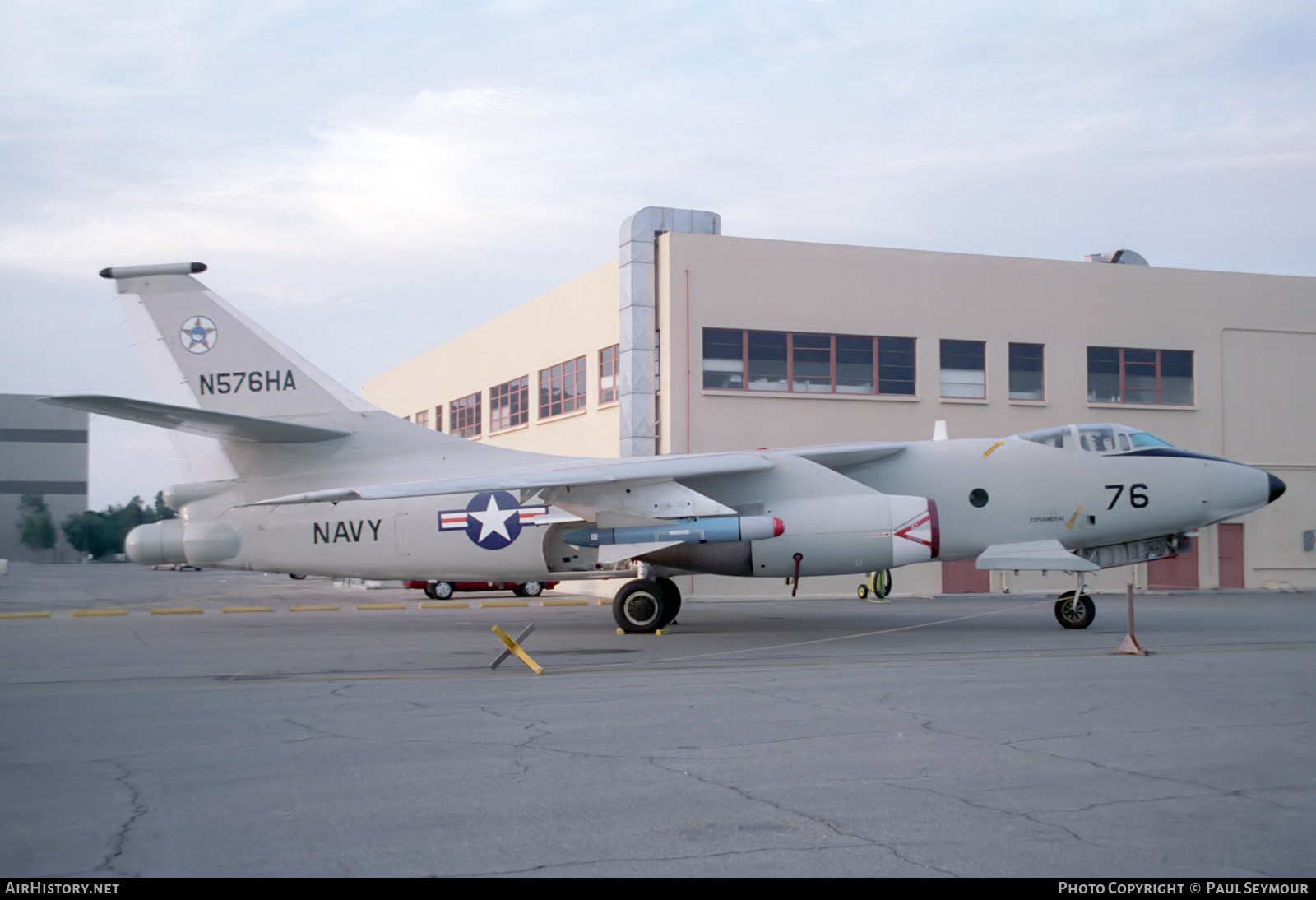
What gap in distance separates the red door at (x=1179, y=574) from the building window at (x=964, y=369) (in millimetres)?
7908

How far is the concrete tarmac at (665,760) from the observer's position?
16.8 ft

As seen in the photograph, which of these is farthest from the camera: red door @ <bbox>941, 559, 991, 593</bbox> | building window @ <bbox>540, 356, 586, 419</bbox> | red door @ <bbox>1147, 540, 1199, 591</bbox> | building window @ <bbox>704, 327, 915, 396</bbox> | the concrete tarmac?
red door @ <bbox>1147, 540, 1199, 591</bbox>

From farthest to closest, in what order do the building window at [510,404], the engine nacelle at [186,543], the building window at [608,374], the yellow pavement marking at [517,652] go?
1. the building window at [510,404]
2. the building window at [608,374]
3. the engine nacelle at [186,543]
4. the yellow pavement marking at [517,652]

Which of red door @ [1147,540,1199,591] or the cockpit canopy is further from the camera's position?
red door @ [1147,540,1199,591]

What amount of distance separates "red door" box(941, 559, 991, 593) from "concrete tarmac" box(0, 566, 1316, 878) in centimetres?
1494

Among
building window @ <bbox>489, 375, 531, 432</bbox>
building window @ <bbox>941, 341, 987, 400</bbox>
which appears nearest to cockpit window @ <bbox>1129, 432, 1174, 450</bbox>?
building window @ <bbox>941, 341, 987, 400</bbox>

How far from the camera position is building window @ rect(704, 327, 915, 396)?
28.1 m

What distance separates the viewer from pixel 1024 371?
30.5 m

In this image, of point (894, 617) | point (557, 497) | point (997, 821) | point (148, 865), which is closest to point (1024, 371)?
point (894, 617)

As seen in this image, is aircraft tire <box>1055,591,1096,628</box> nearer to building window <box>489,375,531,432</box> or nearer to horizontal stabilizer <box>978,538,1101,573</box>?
horizontal stabilizer <box>978,538,1101,573</box>

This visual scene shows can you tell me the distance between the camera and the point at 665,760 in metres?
7.15

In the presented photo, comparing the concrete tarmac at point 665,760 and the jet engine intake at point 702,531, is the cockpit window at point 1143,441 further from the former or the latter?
the jet engine intake at point 702,531

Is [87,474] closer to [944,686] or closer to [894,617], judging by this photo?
[894,617]

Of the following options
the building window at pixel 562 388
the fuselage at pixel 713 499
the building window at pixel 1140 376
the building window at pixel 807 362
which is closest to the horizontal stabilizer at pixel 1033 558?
the fuselage at pixel 713 499
